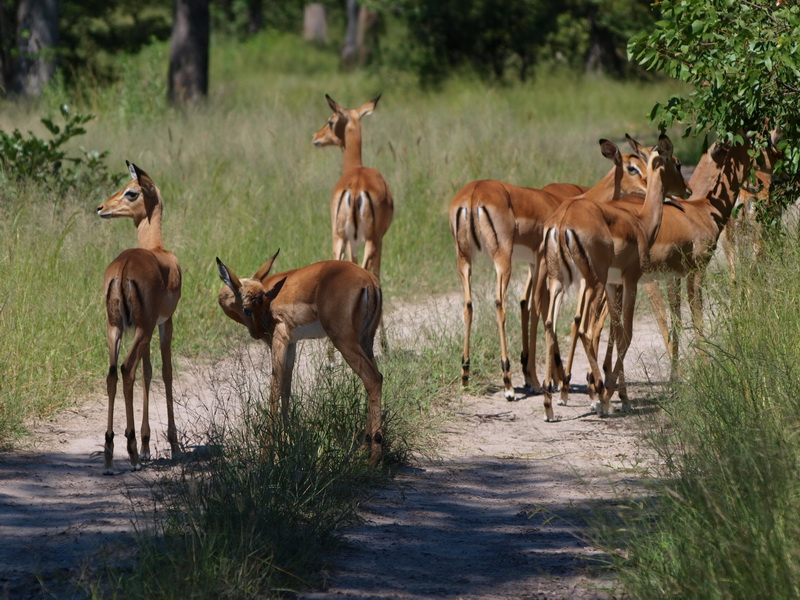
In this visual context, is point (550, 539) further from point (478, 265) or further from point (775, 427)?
point (478, 265)

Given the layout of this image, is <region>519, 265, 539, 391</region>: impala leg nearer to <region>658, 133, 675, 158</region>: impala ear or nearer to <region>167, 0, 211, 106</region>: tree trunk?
<region>658, 133, 675, 158</region>: impala ear

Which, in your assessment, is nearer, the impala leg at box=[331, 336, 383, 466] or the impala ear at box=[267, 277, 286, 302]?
the impala leg at box=[331, 336, 383, 466]

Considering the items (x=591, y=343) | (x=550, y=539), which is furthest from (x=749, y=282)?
(x=550, y=539)

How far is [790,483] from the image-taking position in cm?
399

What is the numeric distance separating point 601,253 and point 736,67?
150 cm

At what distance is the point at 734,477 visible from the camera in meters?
4.30

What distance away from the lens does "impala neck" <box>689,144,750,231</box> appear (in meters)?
8.31

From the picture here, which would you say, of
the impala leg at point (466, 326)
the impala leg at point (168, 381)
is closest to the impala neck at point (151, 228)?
the impala leg at point (168, 381)

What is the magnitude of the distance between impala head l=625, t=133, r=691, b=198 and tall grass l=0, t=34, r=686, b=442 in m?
2.13

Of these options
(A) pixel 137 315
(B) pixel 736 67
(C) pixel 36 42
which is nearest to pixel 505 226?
(B) pixel 736 67

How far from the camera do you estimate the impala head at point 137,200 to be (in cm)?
698

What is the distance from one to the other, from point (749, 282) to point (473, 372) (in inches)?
105

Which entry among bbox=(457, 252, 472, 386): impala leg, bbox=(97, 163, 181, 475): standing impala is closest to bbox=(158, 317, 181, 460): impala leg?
bbox=(97, 163, 181, 475): standing impala

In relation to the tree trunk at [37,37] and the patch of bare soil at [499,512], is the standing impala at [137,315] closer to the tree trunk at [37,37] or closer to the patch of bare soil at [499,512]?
the patch of bare soil at [499,512]
